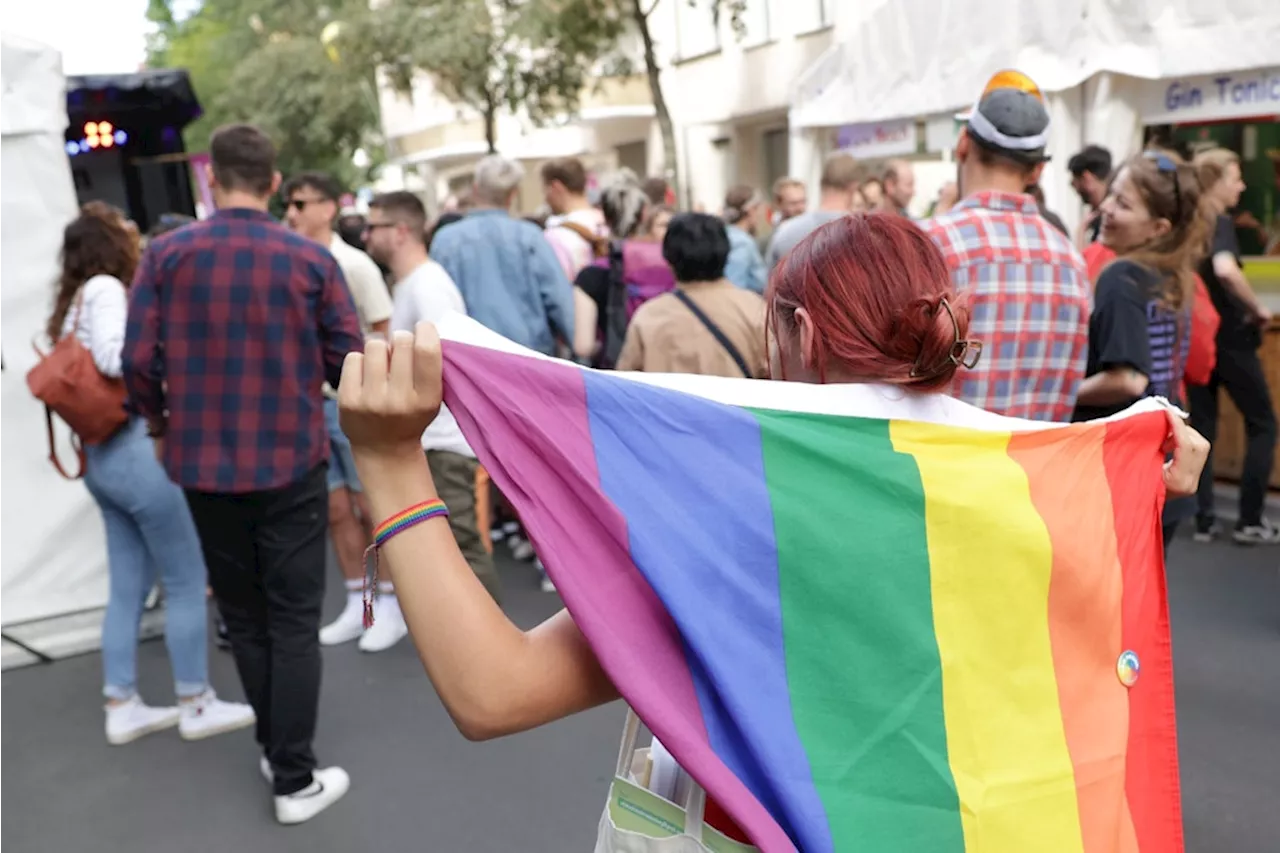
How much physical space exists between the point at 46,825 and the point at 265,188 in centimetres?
225

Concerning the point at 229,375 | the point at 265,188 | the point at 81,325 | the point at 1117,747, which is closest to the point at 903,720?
the point at 1117,747

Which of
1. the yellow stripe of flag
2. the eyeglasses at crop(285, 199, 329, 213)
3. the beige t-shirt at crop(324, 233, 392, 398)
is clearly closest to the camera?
the yellow stripe of flag

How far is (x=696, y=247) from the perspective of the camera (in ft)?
15.0

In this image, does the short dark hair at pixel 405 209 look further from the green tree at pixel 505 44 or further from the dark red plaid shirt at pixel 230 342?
the green tree at pixel 505 44

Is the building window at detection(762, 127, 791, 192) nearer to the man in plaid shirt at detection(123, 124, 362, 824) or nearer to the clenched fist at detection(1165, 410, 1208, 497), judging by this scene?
the man in plaid shirt at detection(123, 124, 362, 824)

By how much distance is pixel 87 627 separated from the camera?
5.75 metres

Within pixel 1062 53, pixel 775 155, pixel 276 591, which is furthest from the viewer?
pixel 775 155

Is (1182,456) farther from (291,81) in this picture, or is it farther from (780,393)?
(291,81)

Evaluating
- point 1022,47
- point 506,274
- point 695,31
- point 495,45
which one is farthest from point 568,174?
point 695,31

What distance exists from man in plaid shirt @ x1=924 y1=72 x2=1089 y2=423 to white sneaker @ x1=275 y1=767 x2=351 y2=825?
7.98 feet

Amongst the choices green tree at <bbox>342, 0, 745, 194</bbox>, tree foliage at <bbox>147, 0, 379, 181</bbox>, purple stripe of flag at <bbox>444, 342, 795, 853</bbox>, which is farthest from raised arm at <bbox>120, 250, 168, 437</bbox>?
tree foliage at <bbox>147, 0, 379, 181</bbox>

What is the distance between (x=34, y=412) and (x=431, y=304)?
2.24 meters

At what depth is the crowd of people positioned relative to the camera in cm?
134

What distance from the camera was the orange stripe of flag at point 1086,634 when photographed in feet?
4.83
